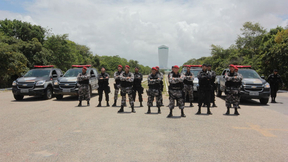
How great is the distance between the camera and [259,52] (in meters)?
47.6

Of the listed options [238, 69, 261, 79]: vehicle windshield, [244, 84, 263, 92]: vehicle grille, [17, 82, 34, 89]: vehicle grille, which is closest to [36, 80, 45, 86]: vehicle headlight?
[17, 82, 34, 89]: vehicle grille

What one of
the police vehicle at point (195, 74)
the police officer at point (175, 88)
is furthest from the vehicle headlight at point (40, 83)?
the police officer at point (175, 88)

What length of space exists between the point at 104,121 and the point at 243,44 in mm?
61200

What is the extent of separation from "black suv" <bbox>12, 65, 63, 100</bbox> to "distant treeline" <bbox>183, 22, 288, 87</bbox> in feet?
74.8

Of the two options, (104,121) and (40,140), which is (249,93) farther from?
(40,140)

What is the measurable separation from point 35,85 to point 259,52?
45.7 metres

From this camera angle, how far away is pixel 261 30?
59.1 metres

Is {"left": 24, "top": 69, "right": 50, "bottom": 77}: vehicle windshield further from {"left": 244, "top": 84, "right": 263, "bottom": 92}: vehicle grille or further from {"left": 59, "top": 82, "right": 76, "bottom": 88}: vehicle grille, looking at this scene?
{"left": 244, "top": 84, "right": 263, "bottom": 92}: vehicle grille

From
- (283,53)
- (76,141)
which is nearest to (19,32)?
(283,53)

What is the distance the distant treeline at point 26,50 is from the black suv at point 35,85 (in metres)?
15.0

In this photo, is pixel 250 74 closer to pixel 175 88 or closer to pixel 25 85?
pixel 175 88

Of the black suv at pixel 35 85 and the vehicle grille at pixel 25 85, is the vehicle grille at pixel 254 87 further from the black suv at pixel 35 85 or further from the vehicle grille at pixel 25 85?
the vehicle grille at pixel 25 85

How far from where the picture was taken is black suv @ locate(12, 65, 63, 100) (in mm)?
13594

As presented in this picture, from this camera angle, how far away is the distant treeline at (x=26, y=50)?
28062 mm
